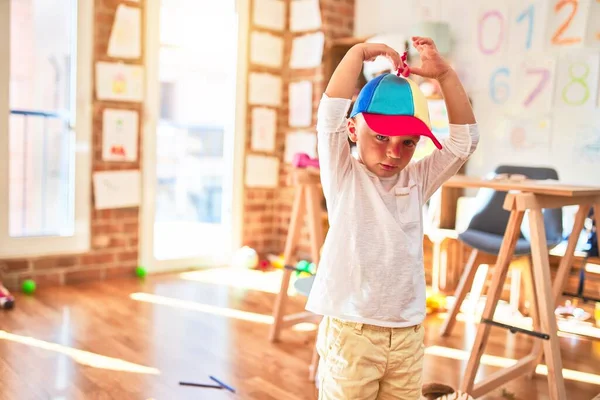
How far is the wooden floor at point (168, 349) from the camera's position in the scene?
6.95 feet

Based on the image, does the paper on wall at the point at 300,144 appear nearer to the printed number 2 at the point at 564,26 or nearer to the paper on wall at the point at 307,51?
the paper on wall at the point at 307,51

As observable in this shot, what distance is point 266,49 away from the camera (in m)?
4.40

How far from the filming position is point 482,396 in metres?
2.18

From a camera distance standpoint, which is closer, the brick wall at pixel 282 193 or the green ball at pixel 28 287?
the green ball at pixel 28 287

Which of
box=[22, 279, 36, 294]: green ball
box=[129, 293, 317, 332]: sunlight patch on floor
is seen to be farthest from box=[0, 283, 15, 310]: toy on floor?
box=[129, 293, 317, 332]: sunlight patch on floor

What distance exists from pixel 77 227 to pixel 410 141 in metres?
2.88

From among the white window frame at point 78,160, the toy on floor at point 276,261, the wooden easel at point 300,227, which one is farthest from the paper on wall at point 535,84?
the white window frame at point 78,160

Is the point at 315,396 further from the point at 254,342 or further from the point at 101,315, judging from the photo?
the point at 101,315

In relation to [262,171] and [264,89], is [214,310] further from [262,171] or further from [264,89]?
[264,89]

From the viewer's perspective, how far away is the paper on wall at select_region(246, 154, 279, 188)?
4398 mm

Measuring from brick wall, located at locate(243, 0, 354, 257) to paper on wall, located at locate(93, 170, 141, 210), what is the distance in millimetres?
873

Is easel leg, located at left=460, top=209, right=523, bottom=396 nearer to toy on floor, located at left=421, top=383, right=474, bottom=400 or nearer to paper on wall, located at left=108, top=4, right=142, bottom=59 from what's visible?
toy on floor, located at left=421, top=383, right=474, bottom=400

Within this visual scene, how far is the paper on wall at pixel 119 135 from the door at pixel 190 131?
4.0 inches

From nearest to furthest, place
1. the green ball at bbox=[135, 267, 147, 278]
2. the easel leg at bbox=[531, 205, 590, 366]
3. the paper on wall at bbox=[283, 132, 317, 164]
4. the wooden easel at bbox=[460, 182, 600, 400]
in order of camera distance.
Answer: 1. the wooden easel at bbox=[460, 182, 600, 400]
2. the easel leg at bbox=[531, 205, 590, 366]
3. the green ball at bbox=[135, 267, 147, 278]
4. the paper on wall at bbox=[283, 132, 317, 164]
